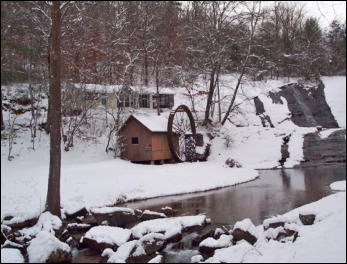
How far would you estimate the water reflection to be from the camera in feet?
33.9

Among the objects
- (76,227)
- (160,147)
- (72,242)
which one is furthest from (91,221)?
(160,147)

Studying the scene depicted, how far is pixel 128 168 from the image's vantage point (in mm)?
16656

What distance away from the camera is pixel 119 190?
13.0 metres

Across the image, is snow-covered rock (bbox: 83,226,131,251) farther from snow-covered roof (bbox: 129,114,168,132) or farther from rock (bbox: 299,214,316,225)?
snow-covered roof (bbox: 129,114,168,132)

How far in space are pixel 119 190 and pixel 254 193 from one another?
521 cm

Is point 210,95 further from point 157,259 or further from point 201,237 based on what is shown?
point 157,259

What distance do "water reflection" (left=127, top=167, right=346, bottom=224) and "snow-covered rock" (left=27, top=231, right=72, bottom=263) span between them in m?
4.23

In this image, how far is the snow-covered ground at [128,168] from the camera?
1173 centimetres

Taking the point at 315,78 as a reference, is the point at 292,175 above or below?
below

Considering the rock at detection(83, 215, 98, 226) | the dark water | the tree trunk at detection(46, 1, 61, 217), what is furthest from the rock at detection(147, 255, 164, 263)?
the tree trunk at detection(46, 1, 61, 217)

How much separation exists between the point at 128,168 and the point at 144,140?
2961mm

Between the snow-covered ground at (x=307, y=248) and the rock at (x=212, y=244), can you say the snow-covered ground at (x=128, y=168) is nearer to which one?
the rock at (x=212, y=244)

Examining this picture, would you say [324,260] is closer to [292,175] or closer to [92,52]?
[292,175]

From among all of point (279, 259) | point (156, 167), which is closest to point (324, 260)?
point (279, 259)
